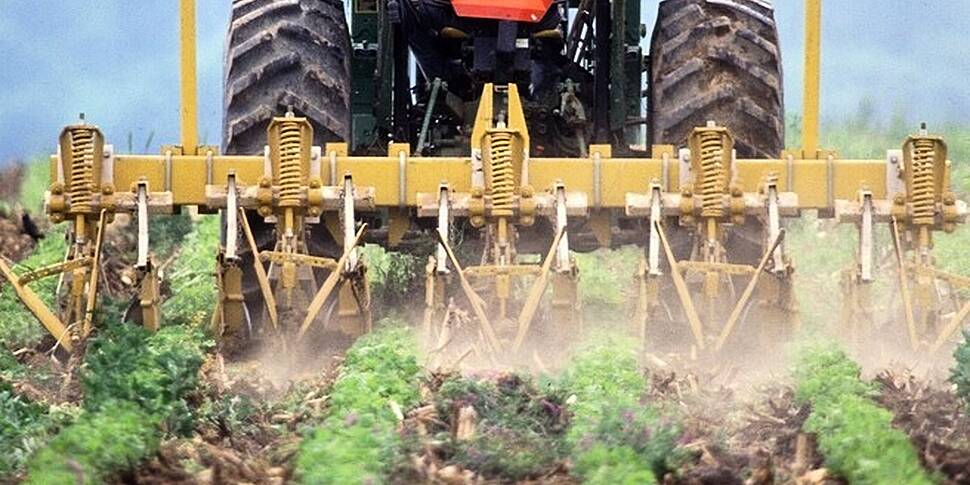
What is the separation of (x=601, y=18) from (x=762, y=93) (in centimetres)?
95

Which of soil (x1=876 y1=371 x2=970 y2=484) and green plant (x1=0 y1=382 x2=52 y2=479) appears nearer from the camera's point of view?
soil (x1=876 y1=371 x2=970 y2=484)

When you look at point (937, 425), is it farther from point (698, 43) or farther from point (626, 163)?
point (698, 43)

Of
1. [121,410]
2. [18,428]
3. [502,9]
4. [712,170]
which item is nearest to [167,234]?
[502,9]

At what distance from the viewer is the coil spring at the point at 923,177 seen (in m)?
9.67

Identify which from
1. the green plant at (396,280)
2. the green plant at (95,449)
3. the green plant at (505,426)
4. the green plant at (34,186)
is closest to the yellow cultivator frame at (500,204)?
the green plant at (505,426)

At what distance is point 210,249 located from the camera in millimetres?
14859

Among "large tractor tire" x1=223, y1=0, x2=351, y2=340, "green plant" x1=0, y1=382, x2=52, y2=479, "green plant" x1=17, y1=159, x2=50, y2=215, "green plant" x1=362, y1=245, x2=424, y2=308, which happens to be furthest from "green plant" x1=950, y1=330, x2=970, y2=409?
"green plant" x1=17, y1=159, x2=50, y2=215

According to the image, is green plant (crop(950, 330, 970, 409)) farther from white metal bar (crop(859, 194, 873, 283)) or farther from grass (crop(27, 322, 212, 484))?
grass (crop(27, 322, 212, 484))

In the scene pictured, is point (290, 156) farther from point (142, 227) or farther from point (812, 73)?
point (812, 73)

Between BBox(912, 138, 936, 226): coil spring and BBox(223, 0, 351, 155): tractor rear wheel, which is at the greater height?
BBox(223, 0, 351, 155): tractor rear wheel

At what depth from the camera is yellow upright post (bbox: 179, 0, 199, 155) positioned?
32.8 ft

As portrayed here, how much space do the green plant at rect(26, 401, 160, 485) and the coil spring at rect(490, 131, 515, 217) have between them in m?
3.11

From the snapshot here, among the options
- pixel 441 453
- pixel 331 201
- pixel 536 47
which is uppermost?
pixel 536 47

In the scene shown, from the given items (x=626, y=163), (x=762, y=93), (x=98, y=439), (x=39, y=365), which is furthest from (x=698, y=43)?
(x=98, y=439)
